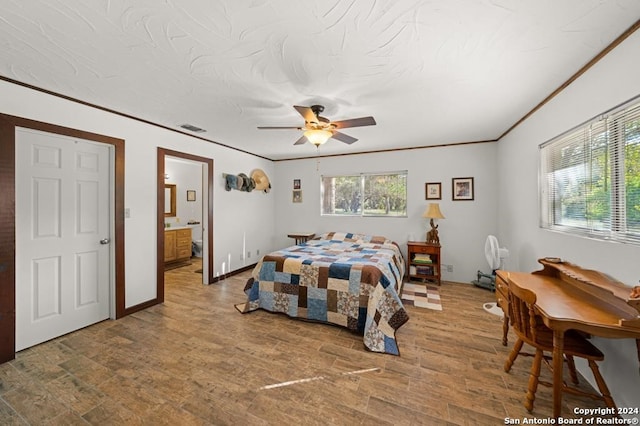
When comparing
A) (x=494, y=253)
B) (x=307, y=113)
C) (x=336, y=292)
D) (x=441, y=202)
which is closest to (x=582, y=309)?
(x=336, y=292)

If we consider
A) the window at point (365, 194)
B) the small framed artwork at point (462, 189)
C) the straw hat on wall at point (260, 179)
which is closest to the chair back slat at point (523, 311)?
the small framed artwork at point (462, 189)

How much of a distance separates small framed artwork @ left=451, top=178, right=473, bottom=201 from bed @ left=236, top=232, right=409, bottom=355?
1927 millimetres

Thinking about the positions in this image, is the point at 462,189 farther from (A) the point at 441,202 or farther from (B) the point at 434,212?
(B) the point at 434,212

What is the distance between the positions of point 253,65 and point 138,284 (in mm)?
2944

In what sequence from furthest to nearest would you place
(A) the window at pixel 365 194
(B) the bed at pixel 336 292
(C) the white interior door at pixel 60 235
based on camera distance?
(A) the window at pixel 365 194 < (B) the bed at pixel 336 292 < (C) the white interior door at pixel 60 235

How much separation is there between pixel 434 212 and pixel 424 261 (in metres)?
0.85

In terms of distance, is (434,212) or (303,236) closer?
(434,212)

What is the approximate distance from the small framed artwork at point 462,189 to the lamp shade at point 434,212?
376mm

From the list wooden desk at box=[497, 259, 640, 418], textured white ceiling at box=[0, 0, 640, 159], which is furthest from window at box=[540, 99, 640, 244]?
textured white ceiling at box=[0, 0, 640, 159]

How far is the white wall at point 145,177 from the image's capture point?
7.69ft

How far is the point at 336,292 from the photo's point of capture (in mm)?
2688

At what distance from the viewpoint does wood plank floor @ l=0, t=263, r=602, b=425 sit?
157 centimetres

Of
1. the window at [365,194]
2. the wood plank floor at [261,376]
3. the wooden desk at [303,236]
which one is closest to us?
the wood plank floor at [261,376]

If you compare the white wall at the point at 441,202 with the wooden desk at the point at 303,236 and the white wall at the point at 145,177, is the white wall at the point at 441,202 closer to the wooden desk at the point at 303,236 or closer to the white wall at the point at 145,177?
the wooden desk at the point at 303,236
